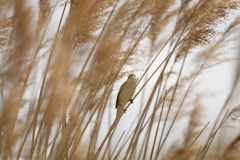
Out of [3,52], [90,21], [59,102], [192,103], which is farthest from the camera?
[192,103]

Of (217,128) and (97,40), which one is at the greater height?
(97,40)

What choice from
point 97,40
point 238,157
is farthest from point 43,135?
point 238,157

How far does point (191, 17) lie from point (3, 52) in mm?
936

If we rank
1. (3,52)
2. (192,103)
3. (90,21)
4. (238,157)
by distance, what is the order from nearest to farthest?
(90,21)
(3,52)
(238,157)
(192,103)

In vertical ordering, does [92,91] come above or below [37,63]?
below

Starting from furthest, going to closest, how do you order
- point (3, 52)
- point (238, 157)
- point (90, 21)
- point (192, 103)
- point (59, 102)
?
point (192, 103) → point (238, 157) → point (3, 52) → point (90, 21) → point (59, 102)

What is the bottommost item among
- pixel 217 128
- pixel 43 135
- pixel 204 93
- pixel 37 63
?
pixel 43 135

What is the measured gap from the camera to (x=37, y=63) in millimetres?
2207

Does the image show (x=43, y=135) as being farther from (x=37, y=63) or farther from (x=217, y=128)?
(x=217, y=128)

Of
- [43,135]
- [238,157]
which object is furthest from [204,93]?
[43,135]

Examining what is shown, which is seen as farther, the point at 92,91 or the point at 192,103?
the point at 192,103

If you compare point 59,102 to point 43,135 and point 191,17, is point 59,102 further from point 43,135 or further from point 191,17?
point 191,17

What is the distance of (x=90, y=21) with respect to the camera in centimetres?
198

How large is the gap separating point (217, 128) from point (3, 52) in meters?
1.14
